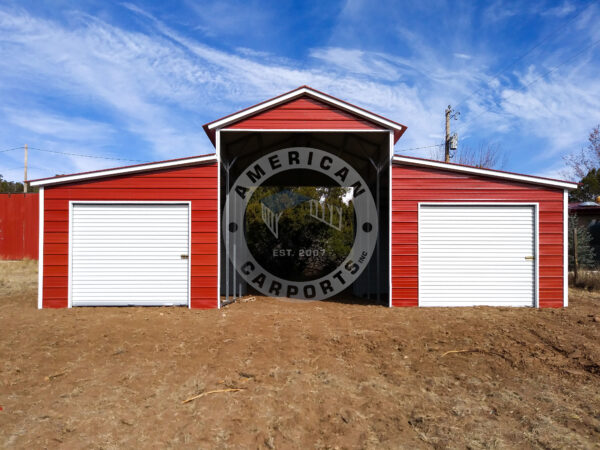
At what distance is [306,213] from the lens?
12648mm

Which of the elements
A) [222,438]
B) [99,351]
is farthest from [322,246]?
[222,438]

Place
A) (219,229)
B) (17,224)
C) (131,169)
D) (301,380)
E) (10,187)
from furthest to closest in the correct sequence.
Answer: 1. (10,187)
2. (17,224)
3. (219,229)
4. (131,169)
5. (301,380)

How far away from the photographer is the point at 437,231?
301 inches

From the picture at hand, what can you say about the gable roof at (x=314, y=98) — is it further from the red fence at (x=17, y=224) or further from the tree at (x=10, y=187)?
the tree at (x=10, y=187)

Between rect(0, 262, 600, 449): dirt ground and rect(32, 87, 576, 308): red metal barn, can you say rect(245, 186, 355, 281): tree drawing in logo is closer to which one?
rect(32, 87, 576, 308): red metal barn

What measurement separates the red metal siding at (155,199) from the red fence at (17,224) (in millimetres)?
12046

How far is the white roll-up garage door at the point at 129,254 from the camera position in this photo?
7523mm

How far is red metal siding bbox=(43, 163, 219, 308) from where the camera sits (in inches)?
293

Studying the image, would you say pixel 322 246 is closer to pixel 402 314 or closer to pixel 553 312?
pixel 402 314

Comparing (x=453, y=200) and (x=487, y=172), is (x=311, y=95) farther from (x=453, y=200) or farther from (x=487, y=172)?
(x=487, y=172)

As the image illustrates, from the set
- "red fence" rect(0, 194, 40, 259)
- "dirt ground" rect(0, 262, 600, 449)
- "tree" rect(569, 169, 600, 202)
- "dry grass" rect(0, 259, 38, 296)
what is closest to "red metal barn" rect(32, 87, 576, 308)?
"dirt ground" rect(0, 262, 600, 449)

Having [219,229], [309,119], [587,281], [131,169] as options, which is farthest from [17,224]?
[587,281]

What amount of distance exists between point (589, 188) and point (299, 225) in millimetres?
19212

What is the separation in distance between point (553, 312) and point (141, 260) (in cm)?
771
